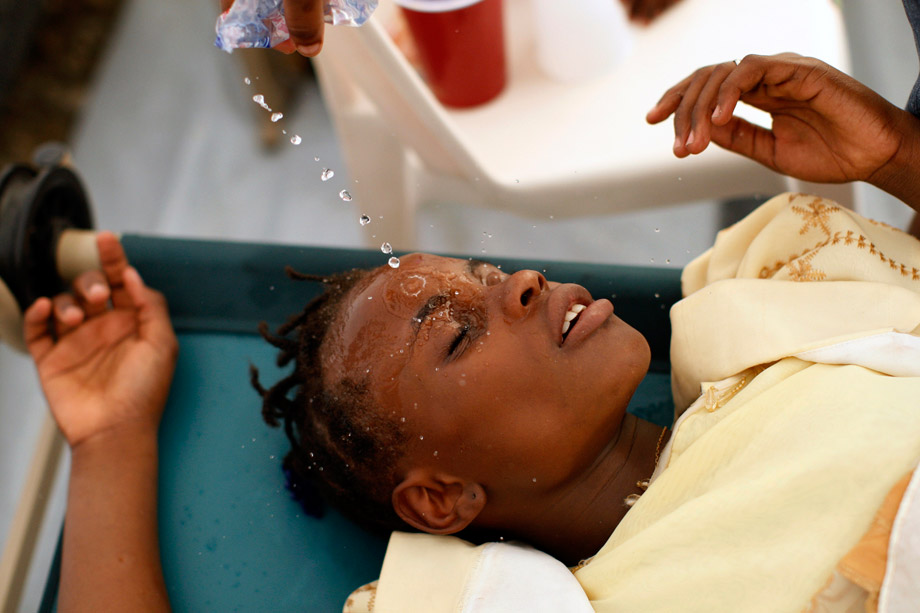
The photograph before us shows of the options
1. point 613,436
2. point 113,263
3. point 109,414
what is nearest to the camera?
point 613,436

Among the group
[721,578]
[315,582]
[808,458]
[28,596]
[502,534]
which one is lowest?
[28,596]

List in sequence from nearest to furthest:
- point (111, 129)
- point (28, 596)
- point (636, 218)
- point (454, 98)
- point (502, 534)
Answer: point (502, 534) < point (454, 98) < point (28, 596) < point (636, 218) < point (111, 129)

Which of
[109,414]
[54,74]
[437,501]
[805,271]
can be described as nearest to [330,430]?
[437,501]

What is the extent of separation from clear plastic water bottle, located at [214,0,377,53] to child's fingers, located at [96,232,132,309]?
528 mm

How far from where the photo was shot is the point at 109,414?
1099 mm

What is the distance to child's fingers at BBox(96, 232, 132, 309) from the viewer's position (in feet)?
3.95

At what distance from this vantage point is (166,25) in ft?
7.91

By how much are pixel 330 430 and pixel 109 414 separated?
1.23 ft

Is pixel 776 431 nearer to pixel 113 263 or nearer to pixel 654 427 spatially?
pixel 654 427

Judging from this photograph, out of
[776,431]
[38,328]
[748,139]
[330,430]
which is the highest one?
[748,139]

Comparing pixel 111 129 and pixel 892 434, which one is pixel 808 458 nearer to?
pixel 892 434

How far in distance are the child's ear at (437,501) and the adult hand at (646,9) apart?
3.20 ft

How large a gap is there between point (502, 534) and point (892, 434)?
0.44 m

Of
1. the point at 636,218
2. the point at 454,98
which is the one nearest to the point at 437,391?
the point at 454,98
